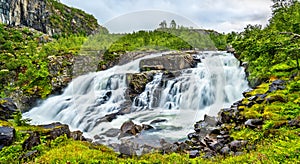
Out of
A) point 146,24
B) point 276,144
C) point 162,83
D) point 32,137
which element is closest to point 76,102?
point 162,83

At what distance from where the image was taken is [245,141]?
21.9 feet

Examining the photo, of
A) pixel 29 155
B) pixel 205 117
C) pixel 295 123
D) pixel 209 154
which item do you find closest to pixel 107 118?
pixel 205 117

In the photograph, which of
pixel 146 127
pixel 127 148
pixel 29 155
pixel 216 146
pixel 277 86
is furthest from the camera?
pixel 146 127

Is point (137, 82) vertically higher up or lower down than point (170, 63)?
lower down

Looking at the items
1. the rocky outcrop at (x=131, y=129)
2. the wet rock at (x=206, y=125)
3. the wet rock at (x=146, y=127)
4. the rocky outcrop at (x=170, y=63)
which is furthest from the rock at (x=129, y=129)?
the rocky outcrop at (x=170, y=63)

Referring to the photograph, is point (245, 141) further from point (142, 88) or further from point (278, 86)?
point (142, 88)

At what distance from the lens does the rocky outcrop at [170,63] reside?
20.2 meters

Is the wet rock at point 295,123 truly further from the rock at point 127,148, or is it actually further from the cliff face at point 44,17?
the cliff face at point 44,17

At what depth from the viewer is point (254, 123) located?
26.5ft

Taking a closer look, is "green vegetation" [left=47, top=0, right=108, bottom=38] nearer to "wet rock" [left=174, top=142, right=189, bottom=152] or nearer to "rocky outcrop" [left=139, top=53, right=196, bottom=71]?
"rocky outcrop" [left=139, top=53, right=196, bottom=71]

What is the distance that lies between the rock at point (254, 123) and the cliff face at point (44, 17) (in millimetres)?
42748

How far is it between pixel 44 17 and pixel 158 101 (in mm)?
58556

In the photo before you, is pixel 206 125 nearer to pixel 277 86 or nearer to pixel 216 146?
pixel 216 146

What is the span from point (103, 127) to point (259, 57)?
28.2 feet
